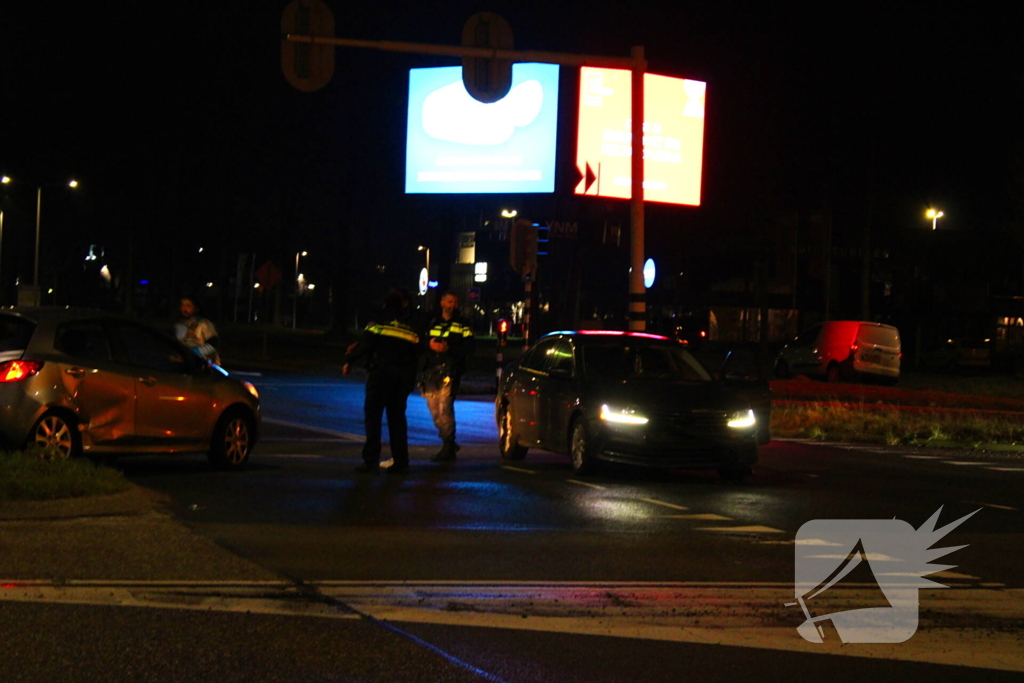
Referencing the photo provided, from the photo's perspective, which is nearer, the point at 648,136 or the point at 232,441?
the point at 232,441

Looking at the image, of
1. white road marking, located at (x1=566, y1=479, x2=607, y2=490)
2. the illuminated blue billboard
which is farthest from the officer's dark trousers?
the illuminated blue billboard

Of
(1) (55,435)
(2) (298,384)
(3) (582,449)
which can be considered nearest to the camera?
(1) (55,435)

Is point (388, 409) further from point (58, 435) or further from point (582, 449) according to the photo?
point (58, 435)

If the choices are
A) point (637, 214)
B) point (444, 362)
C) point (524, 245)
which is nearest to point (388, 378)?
point (444, 362)

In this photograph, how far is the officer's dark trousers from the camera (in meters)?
12.8

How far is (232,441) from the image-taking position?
42.6 feet

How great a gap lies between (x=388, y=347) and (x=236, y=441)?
74.3 inches

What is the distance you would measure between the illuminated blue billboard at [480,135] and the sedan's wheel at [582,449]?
25100 mm

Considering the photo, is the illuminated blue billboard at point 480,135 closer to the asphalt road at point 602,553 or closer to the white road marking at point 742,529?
the asphalt road at point 602,553

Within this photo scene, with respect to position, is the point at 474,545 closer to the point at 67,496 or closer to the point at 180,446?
the point at 67,496

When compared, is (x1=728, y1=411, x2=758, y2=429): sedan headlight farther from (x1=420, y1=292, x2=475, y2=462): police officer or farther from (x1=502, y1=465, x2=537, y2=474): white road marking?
(x1=420, y1=292, x2=475, y2=462): police officer

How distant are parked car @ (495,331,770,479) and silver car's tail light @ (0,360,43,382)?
5.29 metres

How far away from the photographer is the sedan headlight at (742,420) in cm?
1267

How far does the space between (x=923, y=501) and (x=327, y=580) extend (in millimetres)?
6580
